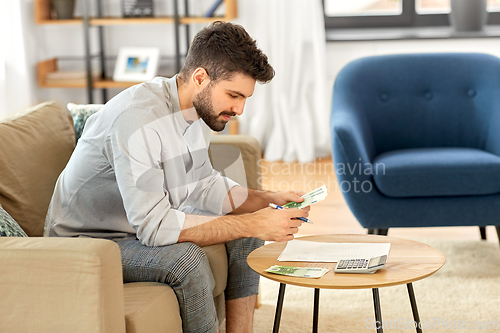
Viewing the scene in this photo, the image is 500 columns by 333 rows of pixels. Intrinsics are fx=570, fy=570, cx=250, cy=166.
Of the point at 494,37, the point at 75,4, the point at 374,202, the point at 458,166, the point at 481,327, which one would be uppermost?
the point at 75,4

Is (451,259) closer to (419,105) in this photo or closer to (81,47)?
(419,105)

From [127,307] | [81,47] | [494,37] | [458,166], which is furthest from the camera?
[81,47]

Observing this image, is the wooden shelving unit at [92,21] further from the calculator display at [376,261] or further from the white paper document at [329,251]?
the calculator display at [376,261]

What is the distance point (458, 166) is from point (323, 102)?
1855 millimetres

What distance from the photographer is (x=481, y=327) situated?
1.87 m

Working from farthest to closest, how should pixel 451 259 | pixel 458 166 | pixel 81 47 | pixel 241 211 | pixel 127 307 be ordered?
pixel 81 47 < pixel 451 259 < pixel 458 166 < pixel 241 211 < pixel 127 307

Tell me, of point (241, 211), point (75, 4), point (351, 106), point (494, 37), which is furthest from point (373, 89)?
point (75, 4)

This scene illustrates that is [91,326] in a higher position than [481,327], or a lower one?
higher

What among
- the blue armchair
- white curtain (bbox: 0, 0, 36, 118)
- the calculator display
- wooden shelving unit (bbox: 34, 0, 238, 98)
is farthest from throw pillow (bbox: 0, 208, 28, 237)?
wooden shelving unit (bbox: 34, 0, 238, 98)

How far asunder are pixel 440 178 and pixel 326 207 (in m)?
1.03

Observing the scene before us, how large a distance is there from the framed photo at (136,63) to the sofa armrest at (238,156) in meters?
1.94

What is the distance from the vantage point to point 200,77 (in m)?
1.59

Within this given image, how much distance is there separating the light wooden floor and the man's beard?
1301mm

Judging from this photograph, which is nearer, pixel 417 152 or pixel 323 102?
pixel 417 152
